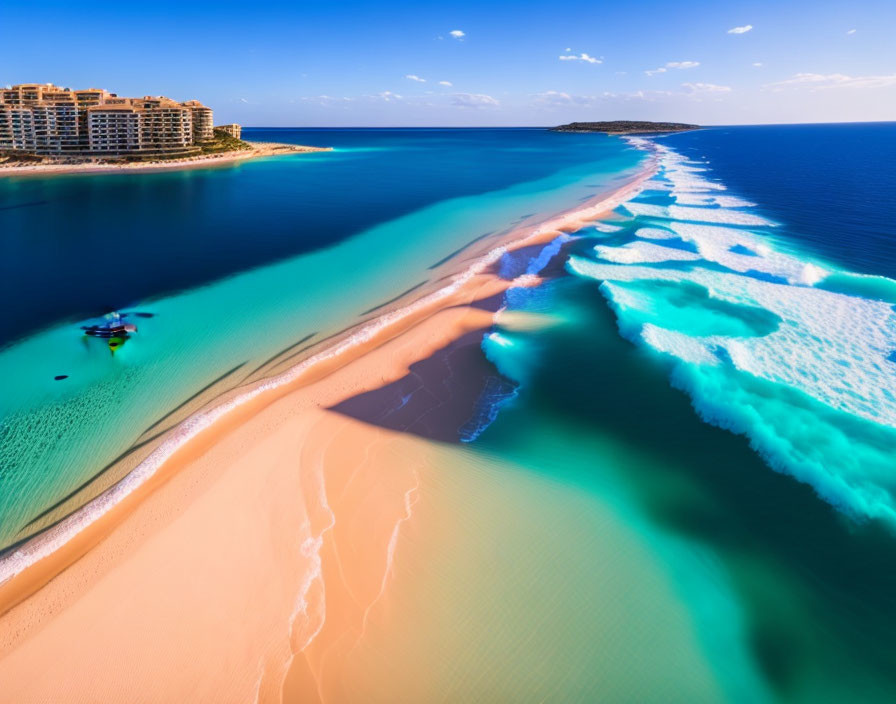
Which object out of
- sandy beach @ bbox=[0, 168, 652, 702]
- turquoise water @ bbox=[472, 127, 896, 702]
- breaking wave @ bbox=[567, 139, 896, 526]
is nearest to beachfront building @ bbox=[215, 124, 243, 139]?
breaking wave @ bbox=[567, 139, 896, 526]

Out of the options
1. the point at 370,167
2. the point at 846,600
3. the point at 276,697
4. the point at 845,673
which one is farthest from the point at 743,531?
the point at 370,167

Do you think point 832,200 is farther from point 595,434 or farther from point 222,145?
point 222,145

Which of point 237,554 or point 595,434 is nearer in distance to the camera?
point 237,554

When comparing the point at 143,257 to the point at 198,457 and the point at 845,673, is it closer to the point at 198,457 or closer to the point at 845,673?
the point at 198,457

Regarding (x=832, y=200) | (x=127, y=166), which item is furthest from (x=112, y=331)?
(x=127, y=166)

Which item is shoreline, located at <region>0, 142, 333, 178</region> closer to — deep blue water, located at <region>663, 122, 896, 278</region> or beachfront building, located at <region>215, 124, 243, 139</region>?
beachfront building, located at <region>215, 124, 243, 139</region>
